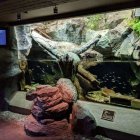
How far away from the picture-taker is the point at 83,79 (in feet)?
23.1

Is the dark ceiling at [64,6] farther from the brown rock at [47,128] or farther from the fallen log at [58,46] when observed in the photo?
the brown rock at [47,128]

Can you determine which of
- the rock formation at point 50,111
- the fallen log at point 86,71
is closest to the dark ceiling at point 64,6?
the fallen log at point 86,71

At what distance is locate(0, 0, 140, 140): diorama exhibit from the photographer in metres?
6.11

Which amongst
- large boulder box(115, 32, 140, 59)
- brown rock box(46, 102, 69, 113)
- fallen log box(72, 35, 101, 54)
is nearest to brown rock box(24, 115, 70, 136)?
brown rock box(46, 102, 69, 113)

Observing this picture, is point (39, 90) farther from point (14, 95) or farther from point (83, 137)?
point (14, 95)

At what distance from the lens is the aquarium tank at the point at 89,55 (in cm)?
615

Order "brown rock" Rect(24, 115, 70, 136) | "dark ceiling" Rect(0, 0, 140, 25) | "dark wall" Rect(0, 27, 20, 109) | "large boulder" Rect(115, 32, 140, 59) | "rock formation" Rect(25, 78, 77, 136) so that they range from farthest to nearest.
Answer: "dark wall" Rect(0, 27, 20, 109)
"rock formation" Rect(25, 78, 77, 136)
"brown rock" Rect(24, 115, 70, 136)
"large boulder" Rect(115, 32, 140, 59)
"dark ceiling" Rect(0, 0, 140, 25)

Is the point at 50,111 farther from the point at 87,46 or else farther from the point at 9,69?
the point at 9,69

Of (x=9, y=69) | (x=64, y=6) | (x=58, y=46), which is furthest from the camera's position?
(x=9, y=69)

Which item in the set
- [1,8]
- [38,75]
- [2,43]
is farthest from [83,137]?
[2,43]

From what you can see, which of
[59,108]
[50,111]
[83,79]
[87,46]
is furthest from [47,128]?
[87,46]

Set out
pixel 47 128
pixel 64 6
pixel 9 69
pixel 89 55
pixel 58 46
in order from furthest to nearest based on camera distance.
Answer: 1. pixel 9 69
2. pixel 58 46
3. pixel 89 55
4. pixel 47 128
5. pixel 64 6

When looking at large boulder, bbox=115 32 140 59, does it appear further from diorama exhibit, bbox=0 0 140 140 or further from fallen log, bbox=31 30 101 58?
fallen log, bbox=31 30 101 58

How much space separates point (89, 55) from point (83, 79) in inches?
26.1
